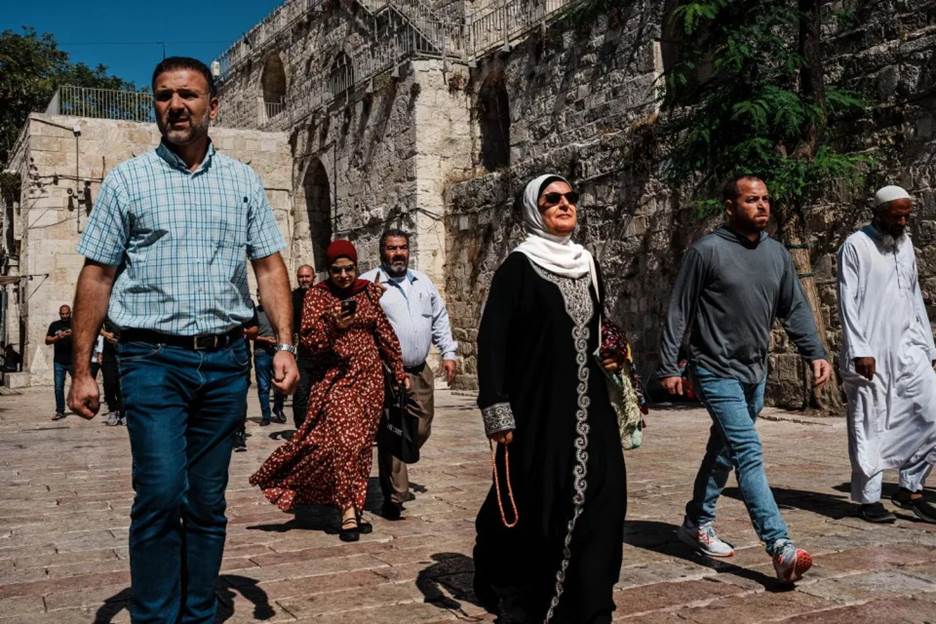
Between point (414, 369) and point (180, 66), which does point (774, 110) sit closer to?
point (414, 369)

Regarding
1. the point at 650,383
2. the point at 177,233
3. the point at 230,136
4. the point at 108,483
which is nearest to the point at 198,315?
the point at 177,233

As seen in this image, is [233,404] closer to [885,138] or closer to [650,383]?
[885,138]

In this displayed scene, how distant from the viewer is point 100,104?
22797mm

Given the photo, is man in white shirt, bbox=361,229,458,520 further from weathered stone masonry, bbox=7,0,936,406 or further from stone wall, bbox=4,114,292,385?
stone wall, bbox=4,114,292,385

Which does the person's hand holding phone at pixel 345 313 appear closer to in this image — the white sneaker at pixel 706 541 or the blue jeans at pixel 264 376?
the white sneaker at pixel 706 541

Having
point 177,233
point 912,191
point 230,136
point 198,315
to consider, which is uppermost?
point 230,136

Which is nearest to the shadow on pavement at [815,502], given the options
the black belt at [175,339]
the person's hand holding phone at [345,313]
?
the person's hand holding phone at [345,313]

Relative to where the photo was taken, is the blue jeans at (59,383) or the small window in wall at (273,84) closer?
the blue jeans at (59,383)

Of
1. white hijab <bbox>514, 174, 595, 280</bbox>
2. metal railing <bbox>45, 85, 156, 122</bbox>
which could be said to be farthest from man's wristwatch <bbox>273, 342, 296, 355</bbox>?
metal railing <bbox>45, 85, 156, 122</bbox>

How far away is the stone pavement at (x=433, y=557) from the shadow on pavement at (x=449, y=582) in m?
0.01

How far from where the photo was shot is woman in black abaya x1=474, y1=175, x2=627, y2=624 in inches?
130

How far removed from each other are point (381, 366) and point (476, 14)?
14.5 metres

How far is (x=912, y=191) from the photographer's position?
9984 millimetres

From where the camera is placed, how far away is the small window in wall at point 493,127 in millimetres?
17953
